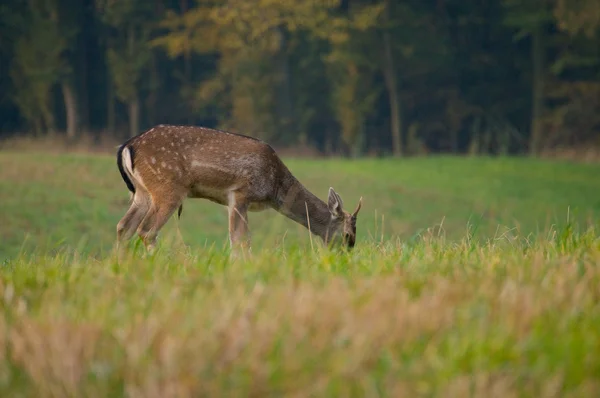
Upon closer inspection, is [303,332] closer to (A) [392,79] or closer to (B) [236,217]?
(B) [236,217]

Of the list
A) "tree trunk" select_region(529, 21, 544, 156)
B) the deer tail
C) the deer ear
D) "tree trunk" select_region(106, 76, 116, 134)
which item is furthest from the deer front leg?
"tree trunk" select_region(106, 76, 116, 134)

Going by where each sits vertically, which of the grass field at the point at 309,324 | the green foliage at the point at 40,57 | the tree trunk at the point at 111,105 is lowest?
the tree trunk at the point at 111,105

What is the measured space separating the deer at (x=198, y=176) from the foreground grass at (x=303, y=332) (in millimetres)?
4165

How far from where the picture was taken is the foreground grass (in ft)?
11.0

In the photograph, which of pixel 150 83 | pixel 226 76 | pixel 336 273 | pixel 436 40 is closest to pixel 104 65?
pixel 150 83

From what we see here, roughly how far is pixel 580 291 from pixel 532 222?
15.1 meters

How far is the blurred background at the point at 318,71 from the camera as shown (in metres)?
39.1

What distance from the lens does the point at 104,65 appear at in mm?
48219

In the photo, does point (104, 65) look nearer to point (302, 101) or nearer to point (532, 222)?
point (302, 101)

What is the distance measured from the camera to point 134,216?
31.3ft

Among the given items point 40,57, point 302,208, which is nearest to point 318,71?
point 40,57

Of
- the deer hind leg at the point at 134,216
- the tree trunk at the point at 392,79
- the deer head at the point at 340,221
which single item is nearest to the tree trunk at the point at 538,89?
the tree trunk at the point at 392,79

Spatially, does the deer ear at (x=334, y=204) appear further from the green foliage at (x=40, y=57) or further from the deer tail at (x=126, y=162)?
the green foliage at (x=40, y=57)

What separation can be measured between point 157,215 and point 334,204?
65.7 inches
